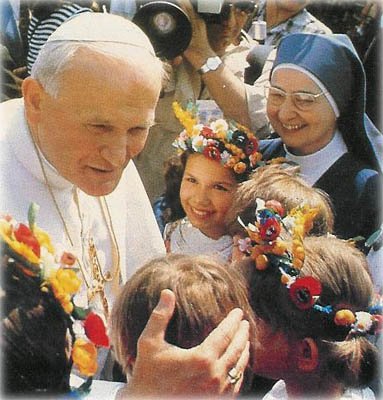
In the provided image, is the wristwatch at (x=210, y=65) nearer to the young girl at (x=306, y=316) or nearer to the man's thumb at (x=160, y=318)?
the young girl at (x=306, y=316)

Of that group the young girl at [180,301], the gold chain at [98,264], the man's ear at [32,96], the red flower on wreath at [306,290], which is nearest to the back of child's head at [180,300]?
the young girl at [180,301]

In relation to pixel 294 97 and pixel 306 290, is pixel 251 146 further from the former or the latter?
pixel 306 290

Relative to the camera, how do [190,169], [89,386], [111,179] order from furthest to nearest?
[190,169] → [111,179] → [89,386]

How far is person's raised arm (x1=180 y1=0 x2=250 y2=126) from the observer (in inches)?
117

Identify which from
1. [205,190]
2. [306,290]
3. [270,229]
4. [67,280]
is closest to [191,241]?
[205,190]

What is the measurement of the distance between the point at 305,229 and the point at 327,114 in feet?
1.25

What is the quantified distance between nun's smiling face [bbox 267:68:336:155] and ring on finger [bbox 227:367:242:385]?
780 millimetres

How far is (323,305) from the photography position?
9.73 ft

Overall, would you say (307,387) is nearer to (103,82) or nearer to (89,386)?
(89,386)

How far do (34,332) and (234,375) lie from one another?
589 millimetres

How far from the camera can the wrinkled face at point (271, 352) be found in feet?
9.68

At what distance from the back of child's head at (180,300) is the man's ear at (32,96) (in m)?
0.54

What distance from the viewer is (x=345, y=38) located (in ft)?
10.2

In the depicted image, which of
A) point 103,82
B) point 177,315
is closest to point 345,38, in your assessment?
point 103,82
